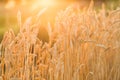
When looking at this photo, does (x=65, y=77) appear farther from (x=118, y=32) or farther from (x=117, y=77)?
(x=118, y=32)

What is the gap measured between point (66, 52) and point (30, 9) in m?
4.56

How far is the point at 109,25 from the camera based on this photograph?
9.91 ft

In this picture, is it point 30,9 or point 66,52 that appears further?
point 30,9

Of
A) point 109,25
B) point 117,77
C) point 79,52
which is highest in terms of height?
point 109,25

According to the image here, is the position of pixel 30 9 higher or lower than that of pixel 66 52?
higher

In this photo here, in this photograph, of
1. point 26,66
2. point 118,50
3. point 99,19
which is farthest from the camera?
point 99,19

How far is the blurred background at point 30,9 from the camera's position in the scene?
511 centimetres

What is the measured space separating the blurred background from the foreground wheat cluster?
0.69 metres

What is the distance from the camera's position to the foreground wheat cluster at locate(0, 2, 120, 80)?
8.25 feet

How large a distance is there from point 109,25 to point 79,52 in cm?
47

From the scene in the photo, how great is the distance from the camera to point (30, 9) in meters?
7.12

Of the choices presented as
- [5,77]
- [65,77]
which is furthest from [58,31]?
[5,77]

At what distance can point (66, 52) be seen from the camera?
2.66 meters

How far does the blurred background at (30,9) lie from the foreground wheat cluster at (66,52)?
69 cm
